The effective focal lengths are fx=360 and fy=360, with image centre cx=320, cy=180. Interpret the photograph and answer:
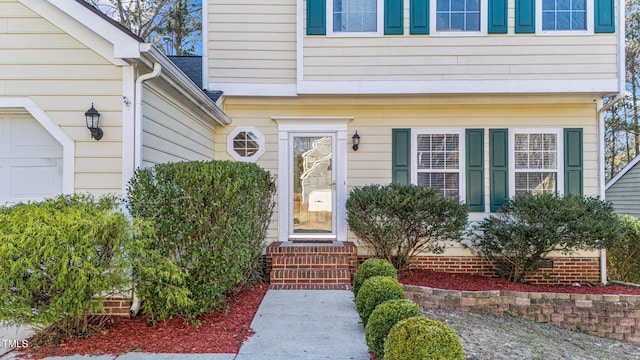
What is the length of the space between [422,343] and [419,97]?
4881 mm

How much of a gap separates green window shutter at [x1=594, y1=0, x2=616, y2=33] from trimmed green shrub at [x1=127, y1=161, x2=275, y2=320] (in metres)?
6.55

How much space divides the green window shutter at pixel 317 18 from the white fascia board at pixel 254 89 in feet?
3.34

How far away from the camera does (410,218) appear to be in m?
5.68

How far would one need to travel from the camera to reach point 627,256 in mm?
6797

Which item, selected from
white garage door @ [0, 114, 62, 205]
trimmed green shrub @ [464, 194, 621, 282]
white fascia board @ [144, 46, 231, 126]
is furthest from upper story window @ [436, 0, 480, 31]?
white garage door @ [0, 114, 62, 205]

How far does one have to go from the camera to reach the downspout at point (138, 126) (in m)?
3.86

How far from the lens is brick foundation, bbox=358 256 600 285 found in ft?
20.9

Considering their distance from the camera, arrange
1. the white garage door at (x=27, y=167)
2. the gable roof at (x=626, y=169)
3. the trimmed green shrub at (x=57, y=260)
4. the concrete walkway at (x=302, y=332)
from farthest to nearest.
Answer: the gable roof at (x=626, y=169) → the white garage door at (x=27, y=167) → the concrete walkway at (x=302, y=332) → the trimmed green shrub at (x=57, y=260)

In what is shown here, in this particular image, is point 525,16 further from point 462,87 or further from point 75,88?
point 75,88

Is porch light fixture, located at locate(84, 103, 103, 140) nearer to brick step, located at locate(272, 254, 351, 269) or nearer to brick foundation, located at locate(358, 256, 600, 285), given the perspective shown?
brick step, located at locate(272, 254, 351, 269)

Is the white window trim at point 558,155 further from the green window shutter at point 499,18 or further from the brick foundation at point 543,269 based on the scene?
the green window shutter at point 499,18

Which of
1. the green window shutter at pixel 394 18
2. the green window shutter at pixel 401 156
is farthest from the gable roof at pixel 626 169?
the green window shutter at pixel 394 18

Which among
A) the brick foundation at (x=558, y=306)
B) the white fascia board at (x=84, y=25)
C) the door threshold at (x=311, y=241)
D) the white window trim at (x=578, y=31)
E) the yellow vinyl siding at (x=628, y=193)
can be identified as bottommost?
the brick foundation at (x=558, y=306)

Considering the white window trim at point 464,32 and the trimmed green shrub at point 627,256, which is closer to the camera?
the white window trim at point 464,32
